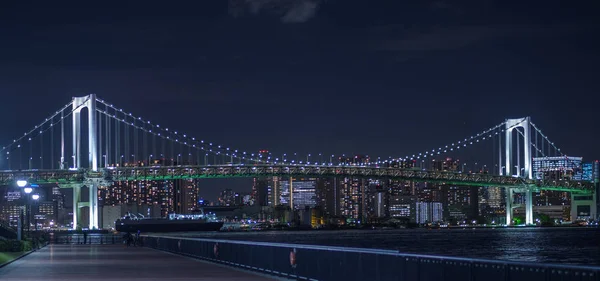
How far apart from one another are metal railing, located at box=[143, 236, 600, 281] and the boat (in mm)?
139230

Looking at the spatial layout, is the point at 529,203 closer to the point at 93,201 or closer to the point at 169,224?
the point at 169,224

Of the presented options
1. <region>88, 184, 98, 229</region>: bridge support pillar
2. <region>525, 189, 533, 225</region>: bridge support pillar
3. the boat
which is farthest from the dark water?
the boat

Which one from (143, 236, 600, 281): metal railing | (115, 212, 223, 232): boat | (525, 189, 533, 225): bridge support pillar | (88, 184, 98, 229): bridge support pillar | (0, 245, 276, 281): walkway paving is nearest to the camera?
(143, 236, 600, 281): metal railing

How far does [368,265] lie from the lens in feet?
73.5

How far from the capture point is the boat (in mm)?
175625

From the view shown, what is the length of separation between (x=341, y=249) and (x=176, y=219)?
16443 cm

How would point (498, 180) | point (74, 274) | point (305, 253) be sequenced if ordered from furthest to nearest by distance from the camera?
point (498, 180) < point (74, 274) < point (305, 253)

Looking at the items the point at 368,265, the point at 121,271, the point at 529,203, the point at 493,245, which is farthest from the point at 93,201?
the point at 368,265

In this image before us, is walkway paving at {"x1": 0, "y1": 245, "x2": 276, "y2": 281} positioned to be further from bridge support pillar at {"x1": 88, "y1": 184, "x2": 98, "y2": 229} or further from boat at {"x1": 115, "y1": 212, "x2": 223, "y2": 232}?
boat at {"x1": 115, "y1": 212, "x2": 223, "y2": 232}

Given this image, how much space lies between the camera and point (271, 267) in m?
29.5

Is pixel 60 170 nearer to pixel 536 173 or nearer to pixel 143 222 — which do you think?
pixel 143 222

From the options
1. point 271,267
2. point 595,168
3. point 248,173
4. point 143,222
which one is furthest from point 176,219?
point 271,267

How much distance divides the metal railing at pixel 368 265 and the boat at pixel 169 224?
13923 cm

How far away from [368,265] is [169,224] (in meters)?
163
